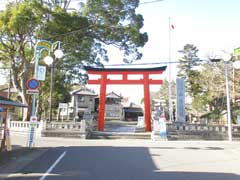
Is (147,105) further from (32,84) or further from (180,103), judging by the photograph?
(32,84)

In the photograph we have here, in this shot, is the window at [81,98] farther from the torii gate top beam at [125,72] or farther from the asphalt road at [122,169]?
the asphalt road at [122,169]

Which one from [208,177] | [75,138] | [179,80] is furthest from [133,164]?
[179,80]

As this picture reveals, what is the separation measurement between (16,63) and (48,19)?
25.7 ft

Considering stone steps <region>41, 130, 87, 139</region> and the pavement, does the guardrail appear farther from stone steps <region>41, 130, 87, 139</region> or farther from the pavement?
the pavement

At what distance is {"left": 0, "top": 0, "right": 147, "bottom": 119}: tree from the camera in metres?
22.1

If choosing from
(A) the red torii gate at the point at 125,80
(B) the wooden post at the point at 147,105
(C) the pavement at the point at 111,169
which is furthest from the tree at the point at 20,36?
(C) the pavement at the point at 111,169

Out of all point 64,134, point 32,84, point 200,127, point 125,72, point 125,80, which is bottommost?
point 64,134

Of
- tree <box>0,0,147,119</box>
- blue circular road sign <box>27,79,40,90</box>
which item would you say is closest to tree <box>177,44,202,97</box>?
tree <box>0,0,147,119</box>

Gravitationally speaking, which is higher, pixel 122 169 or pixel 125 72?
pixel 125 72

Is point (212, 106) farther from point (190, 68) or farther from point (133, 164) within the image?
point (133, 164)

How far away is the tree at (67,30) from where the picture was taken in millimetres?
22078

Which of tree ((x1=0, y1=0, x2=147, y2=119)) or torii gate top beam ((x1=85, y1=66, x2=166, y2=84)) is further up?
tree ((x1=0, y1=0, x2=147, y2=119))

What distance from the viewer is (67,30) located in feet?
76.7

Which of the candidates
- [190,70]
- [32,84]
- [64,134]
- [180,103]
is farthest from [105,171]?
[190,70]
